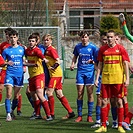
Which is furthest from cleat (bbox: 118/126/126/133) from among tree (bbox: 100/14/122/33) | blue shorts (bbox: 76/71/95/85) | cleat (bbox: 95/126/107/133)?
tree (bbox: 100/14/122/33)

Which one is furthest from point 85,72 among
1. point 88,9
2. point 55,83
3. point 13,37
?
point 88,9

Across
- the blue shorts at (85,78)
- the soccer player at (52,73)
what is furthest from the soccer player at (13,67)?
the blue shorts at (85,78)

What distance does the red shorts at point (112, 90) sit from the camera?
417 inches

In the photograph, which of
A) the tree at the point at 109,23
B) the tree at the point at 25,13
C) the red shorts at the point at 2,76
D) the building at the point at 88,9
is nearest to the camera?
the red shorts at the point at 2,76

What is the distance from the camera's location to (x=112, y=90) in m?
10.7

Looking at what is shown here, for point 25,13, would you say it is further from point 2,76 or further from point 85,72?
point 85,72

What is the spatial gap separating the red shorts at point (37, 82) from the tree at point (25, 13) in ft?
61.0

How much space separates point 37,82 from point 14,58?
0.71m

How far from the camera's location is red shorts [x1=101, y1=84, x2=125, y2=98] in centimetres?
1059

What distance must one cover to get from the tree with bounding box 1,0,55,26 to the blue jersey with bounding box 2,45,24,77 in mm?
18570

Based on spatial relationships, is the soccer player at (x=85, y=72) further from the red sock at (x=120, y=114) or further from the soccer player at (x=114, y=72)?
the red sock at (x=120, y=114)

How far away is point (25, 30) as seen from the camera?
2525 cm

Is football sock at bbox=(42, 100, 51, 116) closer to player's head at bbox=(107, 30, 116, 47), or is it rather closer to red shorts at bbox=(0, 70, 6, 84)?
red shorts at bbox=(0, 70, 6, 84)

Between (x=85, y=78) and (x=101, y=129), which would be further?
(x=85, y=78)
